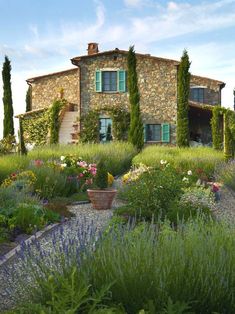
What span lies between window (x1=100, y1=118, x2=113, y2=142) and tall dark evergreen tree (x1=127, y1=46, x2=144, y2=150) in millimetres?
2038

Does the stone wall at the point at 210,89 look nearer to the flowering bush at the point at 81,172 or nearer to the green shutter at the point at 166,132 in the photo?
the green shutter at the point at 166,132

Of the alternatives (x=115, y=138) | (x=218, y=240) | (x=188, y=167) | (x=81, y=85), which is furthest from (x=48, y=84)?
(x=218, y=240)

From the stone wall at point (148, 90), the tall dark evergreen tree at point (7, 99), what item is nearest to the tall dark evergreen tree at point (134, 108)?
the stone wall at point (148, 90)

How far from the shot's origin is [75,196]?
10.9 meters

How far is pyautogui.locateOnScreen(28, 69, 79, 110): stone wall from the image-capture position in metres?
28.0

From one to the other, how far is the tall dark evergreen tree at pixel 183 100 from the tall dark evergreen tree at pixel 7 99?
8.88 metres

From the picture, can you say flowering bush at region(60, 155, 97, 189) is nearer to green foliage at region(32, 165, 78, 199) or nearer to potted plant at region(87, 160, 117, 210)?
green foliage at region(32, 165, 78, 199)

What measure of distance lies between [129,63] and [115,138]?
3830 mm

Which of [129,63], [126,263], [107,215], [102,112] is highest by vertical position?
[129,63]

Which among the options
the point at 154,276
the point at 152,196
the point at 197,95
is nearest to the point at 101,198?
the point at 152,196

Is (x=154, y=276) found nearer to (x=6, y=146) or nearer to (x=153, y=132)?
(x=6, y=146)

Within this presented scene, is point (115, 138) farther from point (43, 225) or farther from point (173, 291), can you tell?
point (173, 291)

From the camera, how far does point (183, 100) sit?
80.1ft

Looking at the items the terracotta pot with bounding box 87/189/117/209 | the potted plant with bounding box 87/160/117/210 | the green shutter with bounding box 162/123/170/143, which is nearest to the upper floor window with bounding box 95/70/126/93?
the green shutter with bounding box 162/123/170/143
